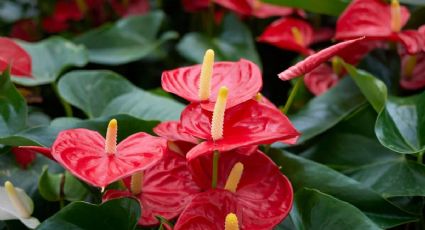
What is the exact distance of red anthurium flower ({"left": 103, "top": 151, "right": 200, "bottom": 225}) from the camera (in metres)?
0.58

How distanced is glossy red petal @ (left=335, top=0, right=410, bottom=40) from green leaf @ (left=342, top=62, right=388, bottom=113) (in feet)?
0.32

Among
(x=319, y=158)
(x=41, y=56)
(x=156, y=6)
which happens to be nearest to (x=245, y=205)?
(x=319, y=158)

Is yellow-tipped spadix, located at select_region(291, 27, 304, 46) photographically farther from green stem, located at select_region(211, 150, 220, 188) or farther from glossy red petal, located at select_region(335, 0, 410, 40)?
green stem, located at select_region(211, 150, 220, 188)

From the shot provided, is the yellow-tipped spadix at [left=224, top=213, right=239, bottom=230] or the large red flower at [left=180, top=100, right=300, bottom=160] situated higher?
the large red flower at [left=180, top=100, right=300, bottom=160]

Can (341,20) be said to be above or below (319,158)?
above

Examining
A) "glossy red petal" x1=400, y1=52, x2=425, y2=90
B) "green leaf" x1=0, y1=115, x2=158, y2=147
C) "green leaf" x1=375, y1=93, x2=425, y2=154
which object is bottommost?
"glossy red petal" x1=400, y1=52, x2=425, y2=90

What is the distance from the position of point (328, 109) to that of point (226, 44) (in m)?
0.40

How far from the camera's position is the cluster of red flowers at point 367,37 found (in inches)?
31.1

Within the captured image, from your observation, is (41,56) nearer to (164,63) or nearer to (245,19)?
(164,63)

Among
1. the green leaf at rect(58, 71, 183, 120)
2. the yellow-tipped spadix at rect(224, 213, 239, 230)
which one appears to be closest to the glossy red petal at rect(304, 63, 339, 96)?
the green leaf at rect(58, 71, 183, 120)

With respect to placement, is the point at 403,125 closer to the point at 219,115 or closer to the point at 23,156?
the point at 219,115

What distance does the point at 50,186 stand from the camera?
0.67 m

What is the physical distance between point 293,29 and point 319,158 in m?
0.28

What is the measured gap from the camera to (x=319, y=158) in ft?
2.51
